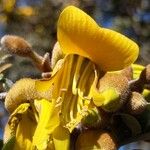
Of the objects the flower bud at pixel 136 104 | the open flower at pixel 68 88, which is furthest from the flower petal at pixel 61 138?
the flower bud at pixel 136 104

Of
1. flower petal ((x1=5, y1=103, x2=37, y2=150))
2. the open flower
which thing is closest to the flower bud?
the open flower

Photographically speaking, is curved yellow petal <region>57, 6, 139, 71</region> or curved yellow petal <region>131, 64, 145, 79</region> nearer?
curved yellow petal <region>57, 6, 139, 71</region>

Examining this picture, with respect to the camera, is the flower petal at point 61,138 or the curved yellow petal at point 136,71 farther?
the curved yellow petal at point 136,71

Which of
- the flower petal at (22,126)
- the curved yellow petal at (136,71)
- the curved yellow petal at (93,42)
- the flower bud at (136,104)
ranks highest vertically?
the curved yellow petal at (93,42)

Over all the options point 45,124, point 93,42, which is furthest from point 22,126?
point 93,42

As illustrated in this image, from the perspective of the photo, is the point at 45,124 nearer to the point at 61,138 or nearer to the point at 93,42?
the point at 61,138

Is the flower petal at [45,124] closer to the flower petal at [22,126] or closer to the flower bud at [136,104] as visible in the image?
the flower petal at [22,126]

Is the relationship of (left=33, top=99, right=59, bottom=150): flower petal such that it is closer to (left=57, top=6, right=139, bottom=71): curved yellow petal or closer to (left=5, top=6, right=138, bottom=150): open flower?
(left=5, top=6, right=138, bottom=150): open flower

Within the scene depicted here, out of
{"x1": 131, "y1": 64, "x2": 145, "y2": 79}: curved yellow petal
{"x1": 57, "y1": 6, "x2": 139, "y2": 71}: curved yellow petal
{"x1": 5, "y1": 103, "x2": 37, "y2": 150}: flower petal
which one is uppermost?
{"x1": 57, "y1": 6, "x2": 139, "y2": 71}: curved yellow petal
